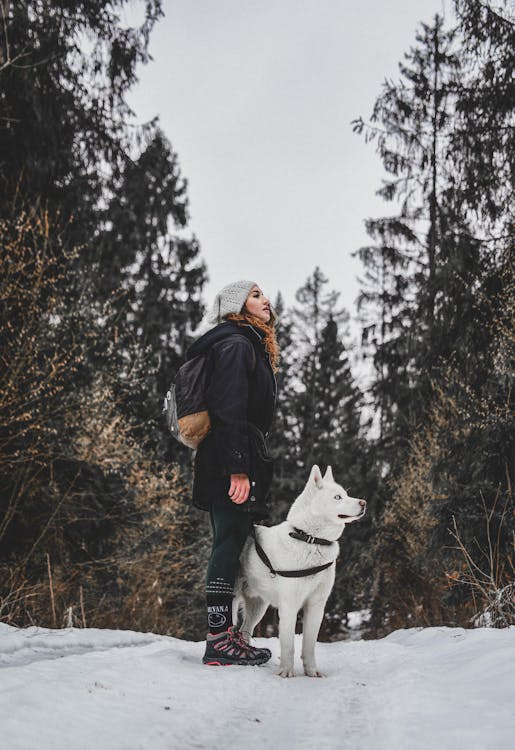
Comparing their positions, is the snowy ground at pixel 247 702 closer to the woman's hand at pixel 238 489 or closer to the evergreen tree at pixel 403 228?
the woman's hand at pixel 238 489

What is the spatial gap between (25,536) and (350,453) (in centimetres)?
1730

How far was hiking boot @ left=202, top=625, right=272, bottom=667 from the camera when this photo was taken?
9.75 feet

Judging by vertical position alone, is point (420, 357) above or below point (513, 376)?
above

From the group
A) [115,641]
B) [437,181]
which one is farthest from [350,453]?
[115,641]

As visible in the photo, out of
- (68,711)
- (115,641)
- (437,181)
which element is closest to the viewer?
(68,711)

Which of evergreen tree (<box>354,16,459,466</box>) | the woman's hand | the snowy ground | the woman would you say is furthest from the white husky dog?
evergreen tree (<box>354,16,459,466</box>)

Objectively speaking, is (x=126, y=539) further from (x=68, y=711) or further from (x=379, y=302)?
(x=379, y=302)

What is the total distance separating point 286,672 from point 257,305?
6.95 feet

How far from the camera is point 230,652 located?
9.85 feet

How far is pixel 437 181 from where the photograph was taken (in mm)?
14070

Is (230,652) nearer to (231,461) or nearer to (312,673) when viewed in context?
(312,673)

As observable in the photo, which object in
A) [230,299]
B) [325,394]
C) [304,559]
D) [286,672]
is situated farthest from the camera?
[325,394]

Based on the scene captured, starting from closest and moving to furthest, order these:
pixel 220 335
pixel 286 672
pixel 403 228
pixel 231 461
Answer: pixel 286 672 < pixel 231 461 < pixel 220 335 < pixel 403 228

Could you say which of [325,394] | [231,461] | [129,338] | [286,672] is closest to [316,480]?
[231,461]
